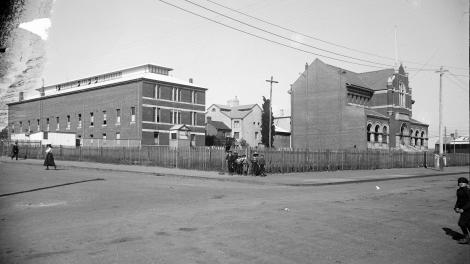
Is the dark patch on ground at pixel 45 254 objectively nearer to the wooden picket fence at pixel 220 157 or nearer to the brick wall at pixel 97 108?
the wooden picket fence at pixel 220 157

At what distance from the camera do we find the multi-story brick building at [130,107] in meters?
50.8

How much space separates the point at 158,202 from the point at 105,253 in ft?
19.8

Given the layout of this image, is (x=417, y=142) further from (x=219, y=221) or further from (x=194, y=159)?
(x=219, y=221)

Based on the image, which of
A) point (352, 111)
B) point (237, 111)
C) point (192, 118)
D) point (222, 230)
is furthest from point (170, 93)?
point (222, 230)

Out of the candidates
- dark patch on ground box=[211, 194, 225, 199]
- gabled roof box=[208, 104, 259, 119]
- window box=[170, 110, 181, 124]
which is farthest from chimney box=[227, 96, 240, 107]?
dark patch on ground box=[211, 194, 225, 199]

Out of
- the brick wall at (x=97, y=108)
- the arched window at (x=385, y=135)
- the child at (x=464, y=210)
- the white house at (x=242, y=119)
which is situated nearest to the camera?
the child at (x=464, y=210)

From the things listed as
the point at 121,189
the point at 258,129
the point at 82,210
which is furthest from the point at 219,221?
the point at 258,129

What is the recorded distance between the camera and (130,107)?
2031 inches

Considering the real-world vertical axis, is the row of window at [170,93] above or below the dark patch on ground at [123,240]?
above

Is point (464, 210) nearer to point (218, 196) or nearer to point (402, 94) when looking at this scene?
point (218, 196)

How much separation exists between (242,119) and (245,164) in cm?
5471

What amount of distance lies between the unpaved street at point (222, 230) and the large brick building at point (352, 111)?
43.2 metres

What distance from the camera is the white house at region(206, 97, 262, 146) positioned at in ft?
262

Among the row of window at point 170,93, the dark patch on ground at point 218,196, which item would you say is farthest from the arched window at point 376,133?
the dark patch on ground at point 218,196
